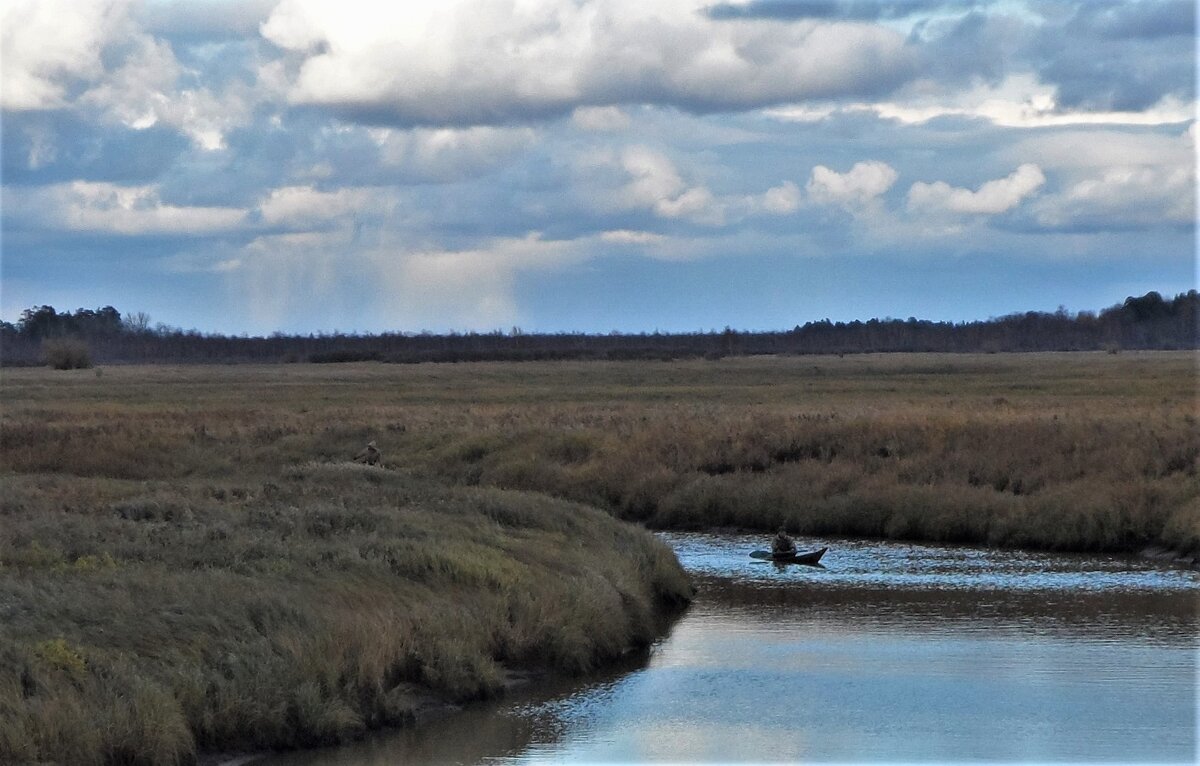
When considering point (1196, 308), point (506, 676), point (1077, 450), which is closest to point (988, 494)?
point (1077, 450)

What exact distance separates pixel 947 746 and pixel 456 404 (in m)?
47.4

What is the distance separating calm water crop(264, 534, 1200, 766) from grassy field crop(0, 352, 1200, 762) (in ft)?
2.94

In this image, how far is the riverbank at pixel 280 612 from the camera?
12.0m

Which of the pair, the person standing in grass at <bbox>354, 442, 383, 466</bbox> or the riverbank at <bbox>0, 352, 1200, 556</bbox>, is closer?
the riverbank at <bbox>0, 352, 1200, 556</bbox>

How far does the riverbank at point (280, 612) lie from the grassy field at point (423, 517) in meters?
0.04

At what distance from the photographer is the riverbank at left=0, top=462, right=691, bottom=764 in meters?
12.0

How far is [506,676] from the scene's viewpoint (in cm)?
1645

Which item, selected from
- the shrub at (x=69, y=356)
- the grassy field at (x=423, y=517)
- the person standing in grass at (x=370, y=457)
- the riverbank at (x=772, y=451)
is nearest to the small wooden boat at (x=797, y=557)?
the grassy field at (x=423, y=517)

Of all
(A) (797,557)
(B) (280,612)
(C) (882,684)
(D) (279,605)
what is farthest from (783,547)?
(B) (280,612)

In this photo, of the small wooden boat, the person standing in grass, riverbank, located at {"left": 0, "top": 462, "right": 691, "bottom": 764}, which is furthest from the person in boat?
the person standing in grass

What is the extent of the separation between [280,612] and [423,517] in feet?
26.2

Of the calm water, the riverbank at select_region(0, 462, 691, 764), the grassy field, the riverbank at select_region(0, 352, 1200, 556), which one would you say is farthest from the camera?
the riverbank at select_region(0, 352, 1200, 556)

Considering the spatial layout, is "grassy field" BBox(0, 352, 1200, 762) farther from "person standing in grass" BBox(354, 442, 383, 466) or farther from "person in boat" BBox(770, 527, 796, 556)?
"person in boat" BBox(770, 527, 796, 556)

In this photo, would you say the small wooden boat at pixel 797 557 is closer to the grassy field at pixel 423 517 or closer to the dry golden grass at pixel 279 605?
the dry golden grass at pixel 279 605
